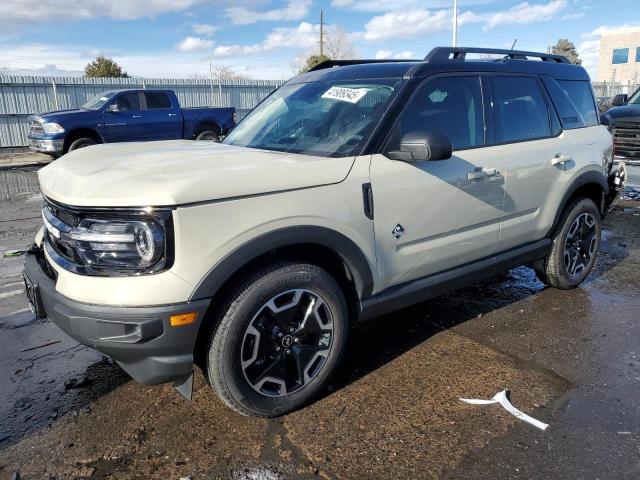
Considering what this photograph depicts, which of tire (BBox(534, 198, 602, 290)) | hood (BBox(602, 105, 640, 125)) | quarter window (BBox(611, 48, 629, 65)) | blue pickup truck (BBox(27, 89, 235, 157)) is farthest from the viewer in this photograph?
quarter window (BBox(611, 48, 629, 65))

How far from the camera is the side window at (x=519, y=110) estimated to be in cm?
376

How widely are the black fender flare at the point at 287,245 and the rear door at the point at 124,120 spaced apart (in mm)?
11785

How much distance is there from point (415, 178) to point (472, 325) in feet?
4.91

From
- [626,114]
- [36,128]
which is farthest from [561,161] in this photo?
[36,128]

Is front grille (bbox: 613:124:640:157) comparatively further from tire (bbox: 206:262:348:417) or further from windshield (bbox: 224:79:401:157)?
tire (bbox: 206:262:348:417)

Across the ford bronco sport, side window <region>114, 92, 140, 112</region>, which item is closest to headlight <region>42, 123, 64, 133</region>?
side window <region>114, 92, 140, 112</region>

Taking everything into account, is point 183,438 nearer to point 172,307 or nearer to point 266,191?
point 172,307

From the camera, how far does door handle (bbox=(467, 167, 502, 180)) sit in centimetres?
342

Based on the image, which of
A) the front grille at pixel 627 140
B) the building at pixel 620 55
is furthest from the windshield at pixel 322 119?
the building at pixel 620 55

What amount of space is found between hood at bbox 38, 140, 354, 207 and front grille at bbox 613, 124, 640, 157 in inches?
292

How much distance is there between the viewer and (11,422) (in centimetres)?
282

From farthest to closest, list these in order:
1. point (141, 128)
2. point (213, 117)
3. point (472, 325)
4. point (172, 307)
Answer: point (213, 117) → point (141, 128) → point (472, 325) → point (172, 307)

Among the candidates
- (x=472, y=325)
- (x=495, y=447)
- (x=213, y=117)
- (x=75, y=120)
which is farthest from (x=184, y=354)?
(x=213, y=117)

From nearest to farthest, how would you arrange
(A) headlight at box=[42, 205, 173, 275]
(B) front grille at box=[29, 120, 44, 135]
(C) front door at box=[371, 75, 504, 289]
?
(A) headlight at box=[42, 205, 173, 275] < (C) front door at box=[371, 75, 504, 289] < (B) front grille at box=[29, 120, 44, 135]
